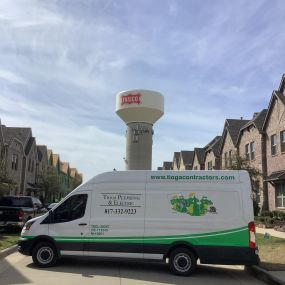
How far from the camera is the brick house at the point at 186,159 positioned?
2578 inches

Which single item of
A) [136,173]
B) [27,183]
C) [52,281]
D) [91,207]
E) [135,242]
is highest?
[27,183]

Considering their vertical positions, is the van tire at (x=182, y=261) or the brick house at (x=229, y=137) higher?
the brick house at (x=229, y=137)

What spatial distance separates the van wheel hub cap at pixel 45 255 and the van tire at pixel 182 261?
3.22 meters

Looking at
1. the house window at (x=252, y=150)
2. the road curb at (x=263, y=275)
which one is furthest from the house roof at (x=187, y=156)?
the road curb at (x=263, y=275)

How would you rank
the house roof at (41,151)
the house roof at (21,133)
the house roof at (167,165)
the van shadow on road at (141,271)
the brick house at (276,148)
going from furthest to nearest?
the house roof at (167,165)
the house roof at (41,151)
the house roof at (21,133)
the brick house at (276,148)
the van shadow on road at (141,271)

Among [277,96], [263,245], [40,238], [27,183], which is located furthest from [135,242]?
[27,183]

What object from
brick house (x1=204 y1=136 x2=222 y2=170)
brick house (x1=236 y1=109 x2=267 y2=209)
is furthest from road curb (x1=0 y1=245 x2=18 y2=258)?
brick house (x1=204 y1=136 x2=222 y2=170)

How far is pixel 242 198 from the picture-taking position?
1166cm

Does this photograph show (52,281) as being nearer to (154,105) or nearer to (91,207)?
(91,207)

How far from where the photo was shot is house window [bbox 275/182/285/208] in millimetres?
29470

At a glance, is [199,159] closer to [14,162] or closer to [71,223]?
[14,162]

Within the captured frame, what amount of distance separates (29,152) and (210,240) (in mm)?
45356

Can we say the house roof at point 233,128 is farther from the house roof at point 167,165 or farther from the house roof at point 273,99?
the house roof at point 167,165

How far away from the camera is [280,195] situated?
29953mm
